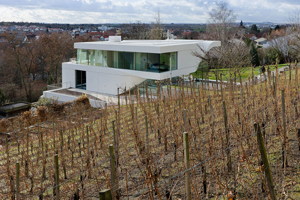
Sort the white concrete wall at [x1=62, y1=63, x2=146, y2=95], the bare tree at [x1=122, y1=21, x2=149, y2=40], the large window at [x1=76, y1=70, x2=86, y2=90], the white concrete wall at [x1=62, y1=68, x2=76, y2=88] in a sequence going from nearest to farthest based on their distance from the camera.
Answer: the white concrete wall at [x1=62, y1=63, x2=146, y2=95], the large window at [x1=76, y1=70, x2=86, y2=90], the white concrete wall at [x1=62, y1=68, x2=76, y2=88], the bare tree at [x1=122, y1=21, x2=149, y2=40]

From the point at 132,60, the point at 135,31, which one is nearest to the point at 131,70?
the point at 132,60

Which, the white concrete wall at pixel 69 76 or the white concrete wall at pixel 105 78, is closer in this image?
the white concrete wall at pixel 105 78

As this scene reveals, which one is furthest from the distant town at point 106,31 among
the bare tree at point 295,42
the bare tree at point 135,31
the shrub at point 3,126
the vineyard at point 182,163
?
the vineyard at point 182,163

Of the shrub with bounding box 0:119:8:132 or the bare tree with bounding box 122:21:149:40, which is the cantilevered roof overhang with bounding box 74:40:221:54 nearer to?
the shrub with bounding box 0:119:8:132

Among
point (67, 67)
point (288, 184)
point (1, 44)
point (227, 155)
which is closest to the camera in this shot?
point (288, 184)

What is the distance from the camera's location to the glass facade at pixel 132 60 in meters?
17.6

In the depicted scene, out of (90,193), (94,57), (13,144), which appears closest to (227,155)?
(90,193)

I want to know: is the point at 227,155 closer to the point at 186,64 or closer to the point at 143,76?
the point at 143,76

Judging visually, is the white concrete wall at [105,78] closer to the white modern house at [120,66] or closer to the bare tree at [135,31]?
the white modern house at [120,66]

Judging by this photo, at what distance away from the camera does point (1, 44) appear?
2570 cm

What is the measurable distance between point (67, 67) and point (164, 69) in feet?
24.5

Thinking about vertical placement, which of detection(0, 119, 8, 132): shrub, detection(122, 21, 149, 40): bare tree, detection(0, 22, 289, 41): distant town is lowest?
detection(0, 119, 8, 132): shrub

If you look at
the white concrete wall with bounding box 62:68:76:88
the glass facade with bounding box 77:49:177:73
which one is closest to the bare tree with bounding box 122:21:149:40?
the white concrete wall with bounding box 62:68:76:88

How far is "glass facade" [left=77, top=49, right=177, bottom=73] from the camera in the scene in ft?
57.9
